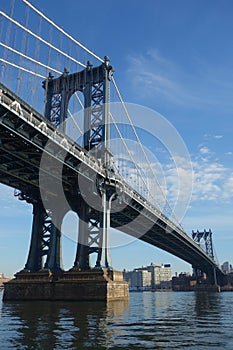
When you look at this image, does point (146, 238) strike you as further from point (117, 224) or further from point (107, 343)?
point (107, 343)

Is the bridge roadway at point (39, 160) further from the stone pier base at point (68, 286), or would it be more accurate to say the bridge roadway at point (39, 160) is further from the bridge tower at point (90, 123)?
the stone pier base at point (68, 286)

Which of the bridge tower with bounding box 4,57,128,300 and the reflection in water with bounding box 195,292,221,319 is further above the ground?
the bridge tower with bounding box 4,57,128,300

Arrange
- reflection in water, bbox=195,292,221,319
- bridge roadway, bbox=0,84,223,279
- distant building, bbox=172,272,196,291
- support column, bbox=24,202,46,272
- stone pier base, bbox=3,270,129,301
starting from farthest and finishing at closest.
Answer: distant building, bbox=172,272,196,291, support column, bbox=24,202,46,272, stone pier base, bbox=3,270,129,301, bridge roadway, bbox=0,84,223,279, reflection in water, bbox=195,292,221,319

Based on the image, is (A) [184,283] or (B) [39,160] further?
(A) [184,283]

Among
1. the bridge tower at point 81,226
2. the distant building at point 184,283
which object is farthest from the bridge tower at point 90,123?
the distant building at point 184,283

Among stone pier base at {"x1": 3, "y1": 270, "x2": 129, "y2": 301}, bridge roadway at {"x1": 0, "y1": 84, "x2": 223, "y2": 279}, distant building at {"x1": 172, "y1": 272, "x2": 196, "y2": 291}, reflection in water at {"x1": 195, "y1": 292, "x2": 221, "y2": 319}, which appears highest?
bridge roadway at {"x1": 0, "y1": 84, "x2": 223, "y2": 279}

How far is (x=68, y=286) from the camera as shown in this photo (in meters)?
37.5

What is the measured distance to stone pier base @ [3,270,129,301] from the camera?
3572cm

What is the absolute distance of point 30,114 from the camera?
96.4 feet

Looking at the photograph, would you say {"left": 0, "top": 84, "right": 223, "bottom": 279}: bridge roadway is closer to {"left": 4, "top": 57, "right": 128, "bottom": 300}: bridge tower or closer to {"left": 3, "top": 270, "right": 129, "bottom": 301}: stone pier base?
{"left": 4, "top": 57, "right": 128, "bottom": 300}: bridge tower

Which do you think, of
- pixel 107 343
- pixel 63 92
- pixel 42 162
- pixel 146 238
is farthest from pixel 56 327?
pixel 146 238

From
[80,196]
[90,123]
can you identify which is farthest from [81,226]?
[90,123]

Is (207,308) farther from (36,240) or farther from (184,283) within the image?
(184,283)

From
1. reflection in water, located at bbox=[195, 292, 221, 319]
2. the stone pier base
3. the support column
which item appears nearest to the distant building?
reflection in water, located at bbox=[195, 292, 221, 319]
